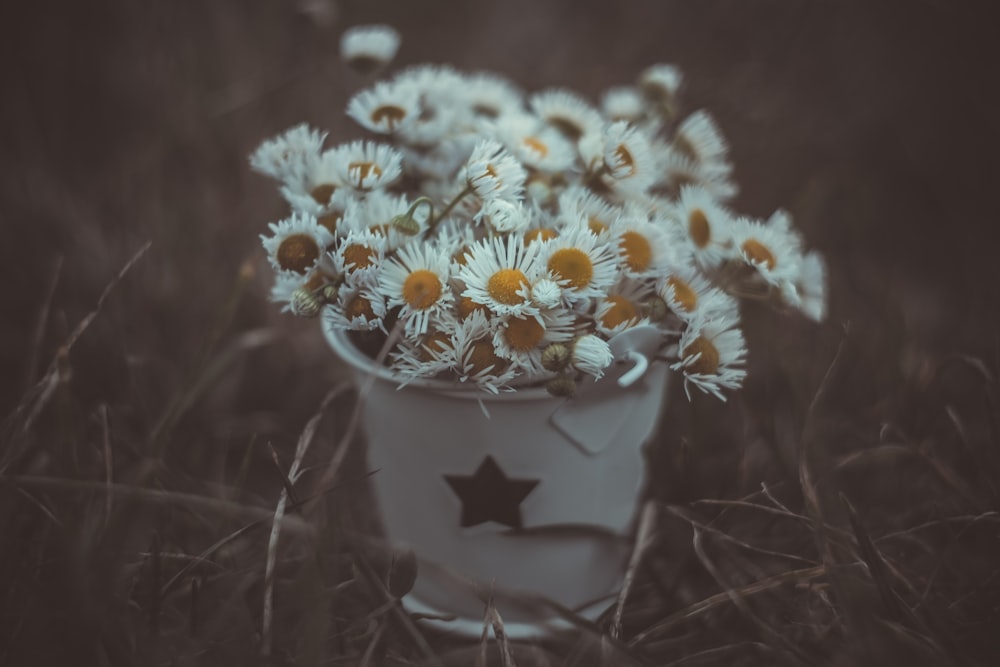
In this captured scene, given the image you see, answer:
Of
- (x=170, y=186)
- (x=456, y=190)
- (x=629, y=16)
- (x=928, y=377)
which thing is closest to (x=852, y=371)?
(x=928, y=377)

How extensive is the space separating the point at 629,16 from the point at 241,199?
33.0 inches

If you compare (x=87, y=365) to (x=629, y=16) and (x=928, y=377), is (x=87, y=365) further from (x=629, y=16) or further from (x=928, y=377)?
(x=629, y=16)

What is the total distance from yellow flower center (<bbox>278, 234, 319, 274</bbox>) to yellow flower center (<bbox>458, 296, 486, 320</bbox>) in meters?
0.12

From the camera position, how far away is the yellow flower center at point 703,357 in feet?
→ 1.98

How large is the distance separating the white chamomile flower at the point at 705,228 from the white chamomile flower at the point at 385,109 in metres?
0.26

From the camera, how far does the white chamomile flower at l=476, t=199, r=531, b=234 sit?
0.58 metres

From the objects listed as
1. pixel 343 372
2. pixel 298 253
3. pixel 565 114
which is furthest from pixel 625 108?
pixel 343 372

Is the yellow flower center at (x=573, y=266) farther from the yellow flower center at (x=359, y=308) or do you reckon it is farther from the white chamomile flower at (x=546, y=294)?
the yellow flower center at (x=359, y=308)

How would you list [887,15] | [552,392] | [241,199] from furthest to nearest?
[887,15] → [241,199] → [552,392]

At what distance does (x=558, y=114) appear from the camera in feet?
2.60

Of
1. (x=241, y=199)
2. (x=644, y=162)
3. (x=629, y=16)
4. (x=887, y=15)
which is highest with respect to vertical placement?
(x=629, y=16)

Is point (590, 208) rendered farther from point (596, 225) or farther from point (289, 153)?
point (289, 153)

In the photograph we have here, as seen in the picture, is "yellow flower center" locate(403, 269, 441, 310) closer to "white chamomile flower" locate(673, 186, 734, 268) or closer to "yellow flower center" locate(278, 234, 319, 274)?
"yellow flower center" locate(278, 234, 319, 274)

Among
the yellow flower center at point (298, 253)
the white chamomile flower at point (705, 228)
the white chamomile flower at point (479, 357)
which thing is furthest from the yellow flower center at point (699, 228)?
the yellow flower center at point (298, 253)
